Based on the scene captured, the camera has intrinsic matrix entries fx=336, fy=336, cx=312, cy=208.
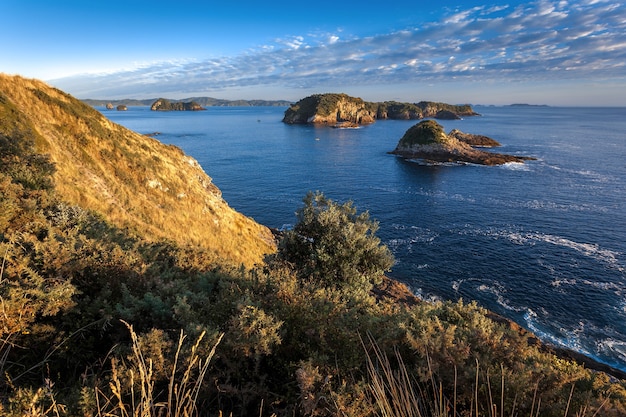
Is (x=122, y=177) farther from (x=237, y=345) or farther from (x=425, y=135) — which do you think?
(x=425, y=135)

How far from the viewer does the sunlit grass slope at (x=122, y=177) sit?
83.8 feet

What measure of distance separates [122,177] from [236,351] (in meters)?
30.9

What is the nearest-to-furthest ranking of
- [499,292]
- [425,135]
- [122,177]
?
[122,177], [499,292], [425,135]

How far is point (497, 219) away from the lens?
187 feet

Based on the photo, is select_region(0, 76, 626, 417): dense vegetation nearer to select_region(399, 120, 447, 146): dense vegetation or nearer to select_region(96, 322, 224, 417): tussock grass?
select_region(96, 322, 224, 417): tussock grass

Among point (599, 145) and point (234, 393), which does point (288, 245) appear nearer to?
Answer: point (234, 393)

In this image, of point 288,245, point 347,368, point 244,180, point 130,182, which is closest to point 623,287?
point 288,245

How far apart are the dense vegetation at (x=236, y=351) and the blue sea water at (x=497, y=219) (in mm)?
31642

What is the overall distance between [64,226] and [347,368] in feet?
37.3

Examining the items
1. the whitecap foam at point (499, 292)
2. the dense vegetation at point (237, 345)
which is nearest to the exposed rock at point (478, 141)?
the whitecap foam at point (499, 292)

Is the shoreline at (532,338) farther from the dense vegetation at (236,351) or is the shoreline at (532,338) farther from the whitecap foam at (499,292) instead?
the dense vegetation at (236,351)

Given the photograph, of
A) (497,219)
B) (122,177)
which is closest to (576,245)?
(497,219)

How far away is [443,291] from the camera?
38.0 m

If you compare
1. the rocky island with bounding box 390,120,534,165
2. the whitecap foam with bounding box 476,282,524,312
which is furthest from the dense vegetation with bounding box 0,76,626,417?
the rocky island with bounding box 390,120,534,165
